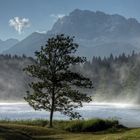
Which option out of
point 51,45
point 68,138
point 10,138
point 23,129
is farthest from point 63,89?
point 10,138

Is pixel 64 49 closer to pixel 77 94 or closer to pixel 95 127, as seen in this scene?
pixel 77 94

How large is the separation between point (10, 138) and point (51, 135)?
11.5m

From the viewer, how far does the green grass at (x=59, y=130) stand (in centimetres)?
4777

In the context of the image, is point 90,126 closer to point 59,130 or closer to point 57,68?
point 59,130

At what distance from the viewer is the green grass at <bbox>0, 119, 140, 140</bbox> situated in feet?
157

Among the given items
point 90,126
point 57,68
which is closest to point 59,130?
point 90,126

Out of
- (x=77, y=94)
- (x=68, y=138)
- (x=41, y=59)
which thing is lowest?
(x=68, y=138)

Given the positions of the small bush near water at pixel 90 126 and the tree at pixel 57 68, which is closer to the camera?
the small bush near water at pixel 90 126

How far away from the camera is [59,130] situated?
60781 millimetres

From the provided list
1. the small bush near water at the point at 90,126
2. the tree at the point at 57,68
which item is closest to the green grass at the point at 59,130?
the small bush near water at the point at 90,126

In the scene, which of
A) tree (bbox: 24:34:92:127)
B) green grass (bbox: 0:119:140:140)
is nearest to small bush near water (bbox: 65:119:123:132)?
green grass (bbox: 0:119:140:140)

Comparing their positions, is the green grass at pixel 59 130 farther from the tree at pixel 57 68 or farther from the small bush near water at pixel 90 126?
the tree at pixel 57 68

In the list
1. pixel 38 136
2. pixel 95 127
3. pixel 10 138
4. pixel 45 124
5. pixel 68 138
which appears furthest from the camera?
pixel 45 124

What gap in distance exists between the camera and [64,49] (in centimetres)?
6650
